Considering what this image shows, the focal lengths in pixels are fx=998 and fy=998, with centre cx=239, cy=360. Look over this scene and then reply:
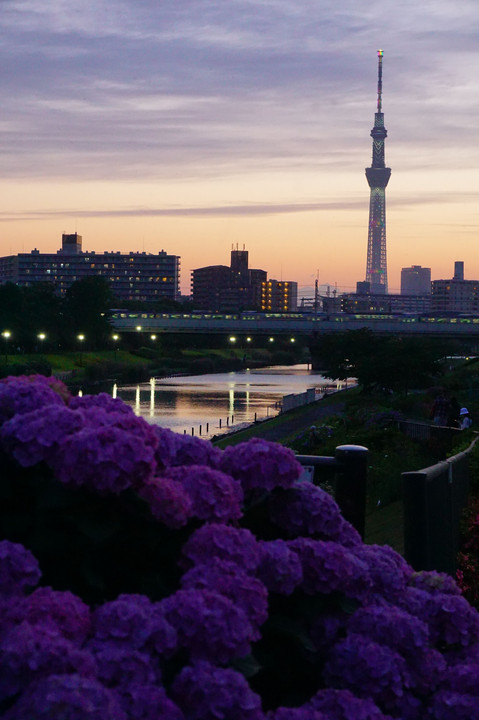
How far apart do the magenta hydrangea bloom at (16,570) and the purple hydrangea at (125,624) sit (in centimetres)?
30

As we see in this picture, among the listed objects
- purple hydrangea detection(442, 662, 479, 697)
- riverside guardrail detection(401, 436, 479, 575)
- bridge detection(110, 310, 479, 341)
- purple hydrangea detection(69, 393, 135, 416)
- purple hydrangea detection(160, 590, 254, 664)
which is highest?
purple hydrangea detection(69, 393, 135, 416)

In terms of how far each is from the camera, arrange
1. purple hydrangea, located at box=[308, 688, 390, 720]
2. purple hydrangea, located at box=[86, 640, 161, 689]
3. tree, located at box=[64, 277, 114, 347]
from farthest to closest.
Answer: tree, located at box=[64, 277, 114, 347] < purple hydrangea, located at box=[308, 688, 390, 720] < purple hydrangea, located at box=[86, 640, 161, 689]

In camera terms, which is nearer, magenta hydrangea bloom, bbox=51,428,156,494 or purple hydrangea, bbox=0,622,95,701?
purple hydrangea, bbox=0,622,95,701

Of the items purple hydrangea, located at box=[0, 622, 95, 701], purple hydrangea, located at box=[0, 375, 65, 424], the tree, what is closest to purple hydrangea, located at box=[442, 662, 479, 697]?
purple hydrangea, located at box=[0, 622, 95, 701]

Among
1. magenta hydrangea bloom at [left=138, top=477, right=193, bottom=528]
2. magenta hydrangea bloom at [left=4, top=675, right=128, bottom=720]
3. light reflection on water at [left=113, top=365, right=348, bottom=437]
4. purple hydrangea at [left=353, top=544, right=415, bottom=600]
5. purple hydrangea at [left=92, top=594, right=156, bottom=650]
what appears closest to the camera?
magenta hydrangea bloom at [left=4, top=675, right=128, bottom=720]

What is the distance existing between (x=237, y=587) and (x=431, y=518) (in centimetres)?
455

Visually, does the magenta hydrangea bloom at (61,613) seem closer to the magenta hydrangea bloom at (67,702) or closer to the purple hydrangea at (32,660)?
the purple hydrangea at (32,660)

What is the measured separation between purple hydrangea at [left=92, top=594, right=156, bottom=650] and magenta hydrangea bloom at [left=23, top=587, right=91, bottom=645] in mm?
52

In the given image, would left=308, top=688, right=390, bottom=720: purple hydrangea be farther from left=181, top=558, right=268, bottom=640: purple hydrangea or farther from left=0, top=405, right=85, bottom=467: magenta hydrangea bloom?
left=0, top=405, right=85, bottom=467: magenta hydrangea bloom

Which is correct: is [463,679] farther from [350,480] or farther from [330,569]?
[350,480]

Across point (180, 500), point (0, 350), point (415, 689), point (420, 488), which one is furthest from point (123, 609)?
point (0, 350)

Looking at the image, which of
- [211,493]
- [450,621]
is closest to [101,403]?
[211,493]

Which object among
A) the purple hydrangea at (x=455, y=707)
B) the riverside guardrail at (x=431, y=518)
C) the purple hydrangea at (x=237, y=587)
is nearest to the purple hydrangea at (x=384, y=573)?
the purple hydrangea at (x=455, y=707)

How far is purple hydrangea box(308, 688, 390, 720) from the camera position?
3531mm
